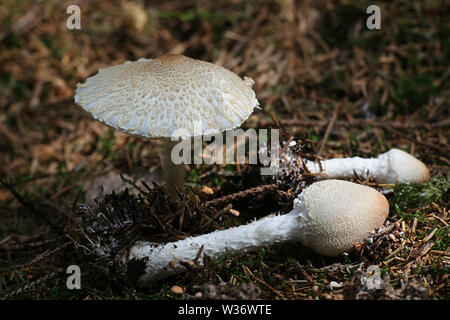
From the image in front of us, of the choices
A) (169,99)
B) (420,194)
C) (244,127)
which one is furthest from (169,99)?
(420,194)

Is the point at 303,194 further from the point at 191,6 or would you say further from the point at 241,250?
the point at 191,6

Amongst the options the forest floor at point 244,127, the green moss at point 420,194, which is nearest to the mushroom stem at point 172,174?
the forest floor at point 244,127

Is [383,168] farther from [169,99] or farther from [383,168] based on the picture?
[169,99]

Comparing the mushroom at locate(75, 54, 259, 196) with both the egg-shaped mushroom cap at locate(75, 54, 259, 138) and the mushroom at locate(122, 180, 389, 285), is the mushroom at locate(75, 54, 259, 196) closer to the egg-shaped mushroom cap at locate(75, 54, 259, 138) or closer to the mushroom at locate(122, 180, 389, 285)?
the egg-shaped mushroom cap at locate(75, 54, 259, 138)

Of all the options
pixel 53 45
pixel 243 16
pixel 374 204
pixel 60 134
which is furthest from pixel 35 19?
pixel 374 204

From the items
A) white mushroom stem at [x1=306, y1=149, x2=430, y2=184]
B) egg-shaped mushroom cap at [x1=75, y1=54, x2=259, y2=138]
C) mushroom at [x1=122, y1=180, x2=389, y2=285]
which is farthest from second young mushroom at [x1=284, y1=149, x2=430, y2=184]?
egg-shaped mushroom cap at [x1=75, y1=54, x2=259, y2=138]

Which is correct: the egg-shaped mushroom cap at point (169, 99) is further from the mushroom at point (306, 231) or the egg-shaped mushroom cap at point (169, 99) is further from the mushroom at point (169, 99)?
the mushroom at point (306, 231)
